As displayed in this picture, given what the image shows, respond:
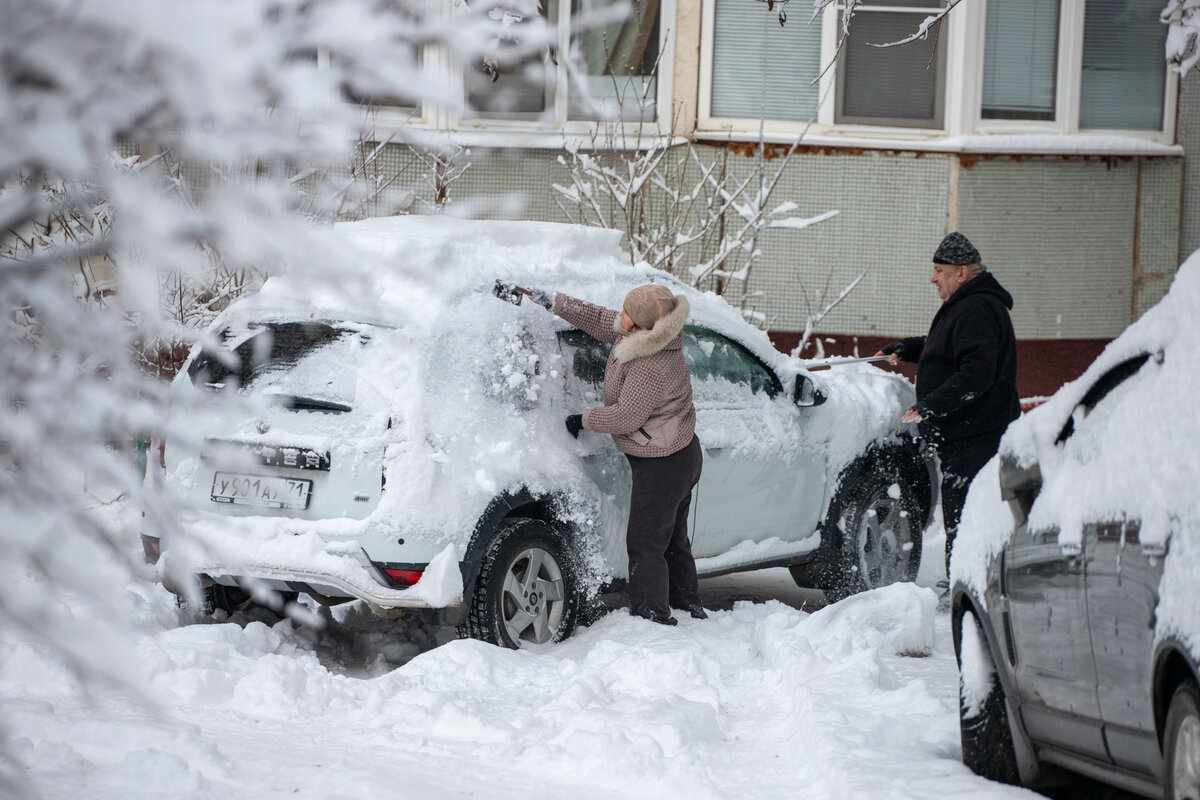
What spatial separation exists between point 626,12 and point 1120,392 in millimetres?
1985

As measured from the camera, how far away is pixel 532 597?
235 inches

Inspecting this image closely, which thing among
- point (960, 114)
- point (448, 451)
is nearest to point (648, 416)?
point (448, 451)

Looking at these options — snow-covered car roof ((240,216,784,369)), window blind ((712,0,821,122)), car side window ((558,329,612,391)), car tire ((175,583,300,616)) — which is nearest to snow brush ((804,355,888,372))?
snow-covered car roof ((240,216,784,369))

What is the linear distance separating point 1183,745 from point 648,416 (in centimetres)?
334

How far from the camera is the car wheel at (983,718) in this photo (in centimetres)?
430

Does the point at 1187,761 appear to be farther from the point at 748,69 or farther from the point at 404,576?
the point at 748,69

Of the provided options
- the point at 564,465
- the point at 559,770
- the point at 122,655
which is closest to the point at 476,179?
the point at 564,465

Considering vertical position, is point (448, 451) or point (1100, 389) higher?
point (1100, 389)

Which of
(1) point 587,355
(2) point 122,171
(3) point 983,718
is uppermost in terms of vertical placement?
(2) point 122,171

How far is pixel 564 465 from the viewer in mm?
6055

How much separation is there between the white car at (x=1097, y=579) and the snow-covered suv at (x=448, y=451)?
6.29 feet

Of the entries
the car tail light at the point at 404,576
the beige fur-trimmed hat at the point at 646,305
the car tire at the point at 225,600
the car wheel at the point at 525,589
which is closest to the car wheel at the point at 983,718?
the car wheel at the point at 525,589

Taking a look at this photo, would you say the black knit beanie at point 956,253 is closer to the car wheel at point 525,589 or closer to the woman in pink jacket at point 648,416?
the woman in pink jacket at point 648,416

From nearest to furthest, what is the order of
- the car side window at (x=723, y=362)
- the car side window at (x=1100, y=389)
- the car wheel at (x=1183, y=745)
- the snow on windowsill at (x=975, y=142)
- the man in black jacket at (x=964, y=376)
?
the car wheel at (x=1183, y=745) → the car side window at (x=1100, y=389) → the car side window at (x=723, y=362) → the man in black jacket at (x=964, y=376) → the snow on windowsill at (x=975, y=142)
